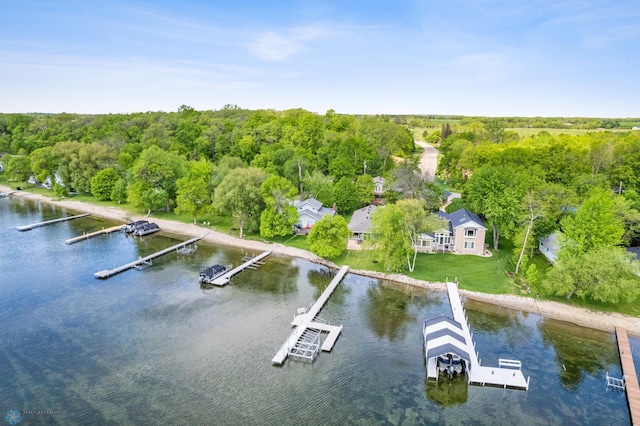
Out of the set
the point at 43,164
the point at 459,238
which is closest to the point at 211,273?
the point at 459,238

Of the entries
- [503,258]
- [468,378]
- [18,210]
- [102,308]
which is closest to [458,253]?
[503,258]

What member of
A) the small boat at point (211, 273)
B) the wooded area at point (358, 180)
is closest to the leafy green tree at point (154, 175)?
the wooded area at point (358, 180)

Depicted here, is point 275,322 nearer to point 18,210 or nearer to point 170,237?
point 170,237

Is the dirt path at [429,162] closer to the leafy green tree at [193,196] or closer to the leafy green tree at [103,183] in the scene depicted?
the leafy green tree at [193,196]

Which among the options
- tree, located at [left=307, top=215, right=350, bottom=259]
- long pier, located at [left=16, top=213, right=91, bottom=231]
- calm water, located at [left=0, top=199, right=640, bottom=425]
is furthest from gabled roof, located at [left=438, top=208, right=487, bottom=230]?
long pier, located at [left=16, top=213, right=91, bottom=231]

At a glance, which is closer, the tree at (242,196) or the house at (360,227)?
the house at (360,227)

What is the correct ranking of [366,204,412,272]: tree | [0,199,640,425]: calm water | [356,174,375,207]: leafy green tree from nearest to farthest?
1. [0,199,640,425]: calm water
2. [366,204,412,272]: tree
3. [356,174,375,207]: leafy green tree

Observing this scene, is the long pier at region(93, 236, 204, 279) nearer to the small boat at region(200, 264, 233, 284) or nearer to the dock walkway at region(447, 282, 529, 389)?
the small boat at region(200, 264, 233, 284)
